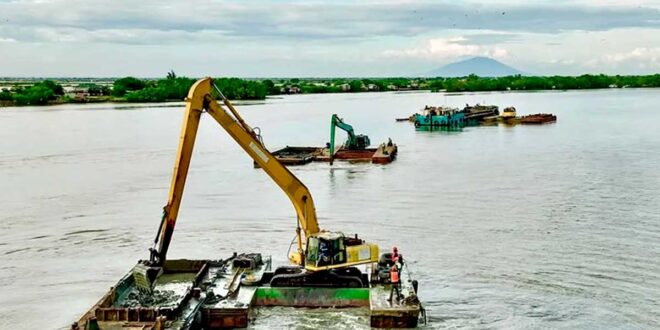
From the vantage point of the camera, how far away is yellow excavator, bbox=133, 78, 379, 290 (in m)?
18.9

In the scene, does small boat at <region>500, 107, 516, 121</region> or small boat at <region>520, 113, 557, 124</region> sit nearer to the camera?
small boat at <region>520, 113, 557, 124</region>

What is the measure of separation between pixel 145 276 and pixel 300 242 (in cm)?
395

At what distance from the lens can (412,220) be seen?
3078 centimetres

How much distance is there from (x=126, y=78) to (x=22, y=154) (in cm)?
9497

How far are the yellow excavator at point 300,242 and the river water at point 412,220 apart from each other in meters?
0.99

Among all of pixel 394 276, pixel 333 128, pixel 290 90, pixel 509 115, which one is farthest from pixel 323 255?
pixel 290 90

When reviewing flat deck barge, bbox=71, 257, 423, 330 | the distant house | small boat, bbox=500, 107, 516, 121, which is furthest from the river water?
the distant house

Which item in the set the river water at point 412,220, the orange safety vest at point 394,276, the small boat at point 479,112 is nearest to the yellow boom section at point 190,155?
the orange safety vest at point 394,276

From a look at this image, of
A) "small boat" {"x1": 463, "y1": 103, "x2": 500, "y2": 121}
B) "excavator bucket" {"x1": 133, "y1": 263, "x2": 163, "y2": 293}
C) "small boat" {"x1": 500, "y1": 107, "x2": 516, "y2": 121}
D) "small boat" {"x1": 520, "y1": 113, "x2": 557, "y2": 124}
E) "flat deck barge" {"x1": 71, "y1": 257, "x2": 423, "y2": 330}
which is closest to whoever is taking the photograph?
"flat deck barge" {"x1": 71, "y1": 257, "x2": 423, "y2": 330}

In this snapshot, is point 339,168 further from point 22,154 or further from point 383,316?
point 383,316

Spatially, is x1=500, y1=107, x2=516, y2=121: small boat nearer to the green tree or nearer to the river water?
the river water

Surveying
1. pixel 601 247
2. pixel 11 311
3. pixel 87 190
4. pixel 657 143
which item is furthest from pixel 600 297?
pixel 657 143

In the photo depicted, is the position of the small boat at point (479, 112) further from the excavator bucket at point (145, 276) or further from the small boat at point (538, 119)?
the excavator bucket at point (145, 276)

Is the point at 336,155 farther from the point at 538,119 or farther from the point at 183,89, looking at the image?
the point at 183,89
